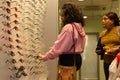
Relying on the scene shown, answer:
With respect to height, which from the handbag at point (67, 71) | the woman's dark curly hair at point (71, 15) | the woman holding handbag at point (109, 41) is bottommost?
the handbag at point (67, 71)

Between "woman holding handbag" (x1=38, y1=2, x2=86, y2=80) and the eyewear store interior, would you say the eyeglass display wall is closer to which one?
the eyewear store interior

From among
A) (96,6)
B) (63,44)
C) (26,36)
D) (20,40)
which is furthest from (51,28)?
(96,6)

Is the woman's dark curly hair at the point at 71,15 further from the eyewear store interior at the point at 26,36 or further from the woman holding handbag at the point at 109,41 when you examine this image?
the woman holding handbag at the point at 109,41

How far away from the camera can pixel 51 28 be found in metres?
3.65

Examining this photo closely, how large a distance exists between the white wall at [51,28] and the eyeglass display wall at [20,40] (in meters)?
0.36

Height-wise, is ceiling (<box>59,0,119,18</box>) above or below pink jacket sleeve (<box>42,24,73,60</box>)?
above

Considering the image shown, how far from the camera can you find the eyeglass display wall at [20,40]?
2096 millimetres

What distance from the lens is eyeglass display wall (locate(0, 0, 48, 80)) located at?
2.10 m

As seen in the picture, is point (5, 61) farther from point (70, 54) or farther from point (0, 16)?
point (70, 54)

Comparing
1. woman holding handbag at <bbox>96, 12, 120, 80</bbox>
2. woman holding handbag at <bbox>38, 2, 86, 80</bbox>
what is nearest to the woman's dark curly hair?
woman holding handbag at <bbox>38, 2, 86, 80</bbox>

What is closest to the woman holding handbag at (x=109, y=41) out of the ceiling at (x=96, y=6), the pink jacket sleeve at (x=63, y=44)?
the pink jacket sleeve at (x=63, y=44)

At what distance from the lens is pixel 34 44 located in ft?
9.69

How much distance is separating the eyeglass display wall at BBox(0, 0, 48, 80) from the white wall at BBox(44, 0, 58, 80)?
0.36 m

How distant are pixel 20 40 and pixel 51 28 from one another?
51.3 inches
